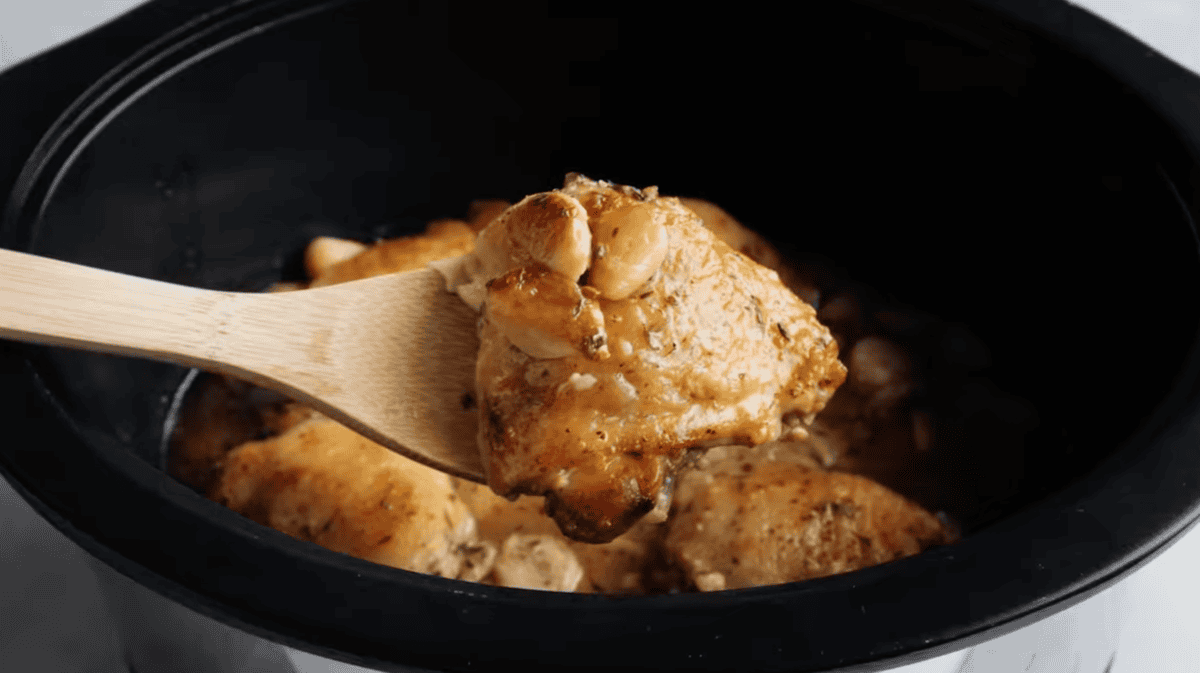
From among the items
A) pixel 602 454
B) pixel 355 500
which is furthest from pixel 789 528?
pixel 355 500

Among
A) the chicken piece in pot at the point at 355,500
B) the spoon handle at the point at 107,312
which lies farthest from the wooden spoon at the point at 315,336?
the chicken piece in pot at the point at 355,500

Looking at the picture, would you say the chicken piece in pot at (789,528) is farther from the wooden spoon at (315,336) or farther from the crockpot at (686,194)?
the wooden spoon at (315,336)

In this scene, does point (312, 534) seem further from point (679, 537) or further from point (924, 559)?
point (924, 559)

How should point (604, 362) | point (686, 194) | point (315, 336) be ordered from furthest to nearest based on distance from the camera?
1. point (686, 194)
2. point (315, 336)
3. point (604, 362)

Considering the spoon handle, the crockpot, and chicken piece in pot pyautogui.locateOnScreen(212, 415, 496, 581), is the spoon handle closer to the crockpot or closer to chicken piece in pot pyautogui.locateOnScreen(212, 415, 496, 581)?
the crockpot

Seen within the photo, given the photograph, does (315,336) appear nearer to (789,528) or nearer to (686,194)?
(789,528)

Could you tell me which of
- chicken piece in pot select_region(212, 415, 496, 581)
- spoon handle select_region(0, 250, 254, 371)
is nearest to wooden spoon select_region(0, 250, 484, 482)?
spoon handle select_region(0, 250, 254, 371)
